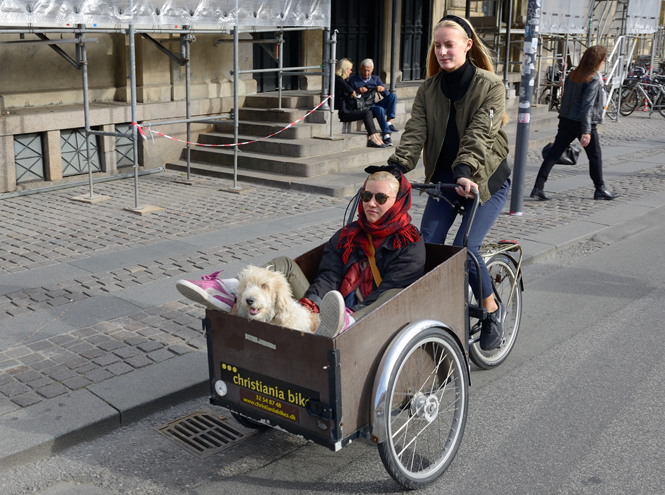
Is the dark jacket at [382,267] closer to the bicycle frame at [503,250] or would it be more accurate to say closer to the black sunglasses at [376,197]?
the black sunglasses at [376,197]

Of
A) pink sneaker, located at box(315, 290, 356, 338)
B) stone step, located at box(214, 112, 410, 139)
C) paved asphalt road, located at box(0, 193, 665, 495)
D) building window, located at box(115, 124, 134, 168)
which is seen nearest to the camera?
pink sneaker, located at box(315, 290, 356, 338)

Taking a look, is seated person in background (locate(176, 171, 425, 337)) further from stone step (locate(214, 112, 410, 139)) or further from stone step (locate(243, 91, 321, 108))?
stone step (locate(243, 91, 321, 108))

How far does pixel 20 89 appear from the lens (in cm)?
1016

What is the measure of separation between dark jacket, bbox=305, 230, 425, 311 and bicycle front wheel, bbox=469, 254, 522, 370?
0.95 metres

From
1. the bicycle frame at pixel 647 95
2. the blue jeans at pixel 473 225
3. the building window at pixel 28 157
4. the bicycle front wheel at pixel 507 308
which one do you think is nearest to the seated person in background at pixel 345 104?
the building window at pixel 28 157

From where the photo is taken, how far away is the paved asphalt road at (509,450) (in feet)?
11.5

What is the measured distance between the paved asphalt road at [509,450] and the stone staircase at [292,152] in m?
5.41

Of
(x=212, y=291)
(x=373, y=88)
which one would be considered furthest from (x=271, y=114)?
(x=212, y=291)

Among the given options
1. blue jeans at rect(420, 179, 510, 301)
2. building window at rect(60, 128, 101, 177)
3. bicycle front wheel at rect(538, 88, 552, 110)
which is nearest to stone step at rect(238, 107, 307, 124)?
building window at rect(60, 128, 101, 177)

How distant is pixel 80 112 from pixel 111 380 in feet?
22.9

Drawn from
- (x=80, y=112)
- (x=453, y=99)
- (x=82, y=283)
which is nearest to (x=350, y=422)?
(x=453, y=99)

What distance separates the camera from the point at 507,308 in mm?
4969

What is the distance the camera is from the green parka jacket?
414 centimetres

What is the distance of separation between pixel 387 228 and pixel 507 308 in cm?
159
